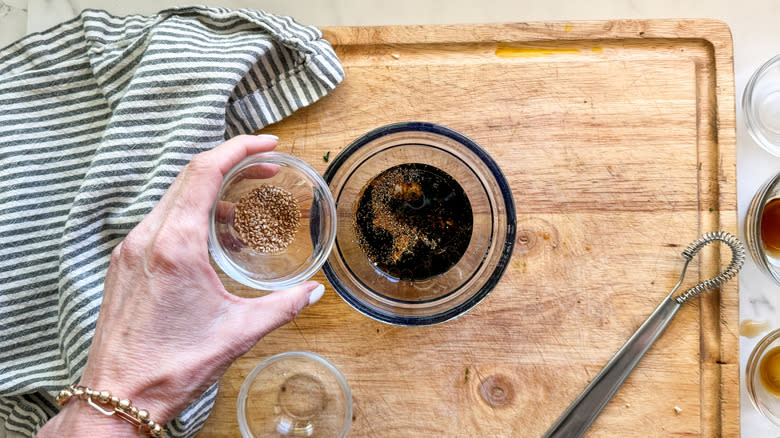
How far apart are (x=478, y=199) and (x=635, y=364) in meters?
0.44

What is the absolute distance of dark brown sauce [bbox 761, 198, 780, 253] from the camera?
1.23 meters

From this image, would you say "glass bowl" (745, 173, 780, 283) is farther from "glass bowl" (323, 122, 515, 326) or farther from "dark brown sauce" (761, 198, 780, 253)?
"glass bowl" (323, 122, 515, 326)

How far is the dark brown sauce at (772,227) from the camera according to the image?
1.23 m

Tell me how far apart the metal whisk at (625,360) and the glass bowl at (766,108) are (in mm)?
298

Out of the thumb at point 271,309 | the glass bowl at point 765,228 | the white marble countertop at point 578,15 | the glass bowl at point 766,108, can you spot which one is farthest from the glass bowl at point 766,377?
the thumb at point 271,309

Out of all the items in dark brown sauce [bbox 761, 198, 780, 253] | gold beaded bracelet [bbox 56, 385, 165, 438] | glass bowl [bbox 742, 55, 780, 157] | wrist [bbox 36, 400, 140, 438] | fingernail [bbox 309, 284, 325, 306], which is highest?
glass bowl [bbox 742, 55, 780, 157]

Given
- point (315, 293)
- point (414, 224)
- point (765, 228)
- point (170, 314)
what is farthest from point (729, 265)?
point (170, 314)

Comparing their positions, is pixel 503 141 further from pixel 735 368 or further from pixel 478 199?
pixel 735 368

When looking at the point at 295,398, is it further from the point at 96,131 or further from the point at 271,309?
the point at 96,131

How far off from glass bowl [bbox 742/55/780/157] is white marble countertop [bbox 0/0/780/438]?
0.08 ft

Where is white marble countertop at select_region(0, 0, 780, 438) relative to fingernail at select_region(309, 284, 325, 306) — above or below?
above

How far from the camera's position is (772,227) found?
1232 mm

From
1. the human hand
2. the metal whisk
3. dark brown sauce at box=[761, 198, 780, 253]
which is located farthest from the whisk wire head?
the human hand

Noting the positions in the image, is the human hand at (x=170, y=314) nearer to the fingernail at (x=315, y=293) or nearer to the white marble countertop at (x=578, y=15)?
the fingernail at (x=315, y=293)
